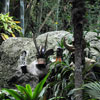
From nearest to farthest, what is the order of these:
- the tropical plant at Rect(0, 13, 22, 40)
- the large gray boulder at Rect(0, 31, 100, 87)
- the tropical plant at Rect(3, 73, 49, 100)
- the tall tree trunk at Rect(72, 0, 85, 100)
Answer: the tall tree trunk at Rect(72, 0, 85, 100) → the tropical plant at Rect(3, 73, 49, 100) → the large gray boulder at Rect(0, 31, 100, 87) → the tropical plant at Rect(0, 13, 22, 40)

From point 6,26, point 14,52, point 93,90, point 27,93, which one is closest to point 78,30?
point 93,90

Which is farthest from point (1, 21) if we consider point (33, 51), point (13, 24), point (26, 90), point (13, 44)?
point (26, 90)

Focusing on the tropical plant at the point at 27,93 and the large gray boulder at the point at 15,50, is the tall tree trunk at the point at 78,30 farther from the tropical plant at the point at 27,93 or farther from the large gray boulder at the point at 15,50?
the large gray boulder at the point at 15,50

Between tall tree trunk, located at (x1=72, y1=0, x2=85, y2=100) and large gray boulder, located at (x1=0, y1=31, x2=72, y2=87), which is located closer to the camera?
tall tree trunk, located at (x1=72, y1=0, x2=85, y2=100)

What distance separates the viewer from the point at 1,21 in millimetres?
7238

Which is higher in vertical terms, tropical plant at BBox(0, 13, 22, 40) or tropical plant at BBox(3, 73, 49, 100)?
tropical plant at BBox(0, 13, 22, 40)

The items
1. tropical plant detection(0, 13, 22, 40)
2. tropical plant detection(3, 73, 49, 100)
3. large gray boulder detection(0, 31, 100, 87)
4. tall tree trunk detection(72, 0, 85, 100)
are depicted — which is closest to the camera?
tall tree trunk detection(72, 0, 85, 100)

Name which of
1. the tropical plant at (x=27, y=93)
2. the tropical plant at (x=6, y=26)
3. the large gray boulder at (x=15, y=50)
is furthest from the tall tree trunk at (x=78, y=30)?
the tropical plant at (x=6, y=26)

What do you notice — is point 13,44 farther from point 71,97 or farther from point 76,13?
point 76,13

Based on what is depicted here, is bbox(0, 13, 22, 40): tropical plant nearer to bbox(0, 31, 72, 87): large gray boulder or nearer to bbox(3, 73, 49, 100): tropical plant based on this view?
bbox(0, 31, 72, 87): large gray boulder

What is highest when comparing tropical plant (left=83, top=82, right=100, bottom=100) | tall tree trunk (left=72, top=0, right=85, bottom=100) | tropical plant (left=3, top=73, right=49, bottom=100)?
tall tree trunk (left=72, top=0, right=85, bottom=100)

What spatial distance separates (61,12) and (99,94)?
7.38 m

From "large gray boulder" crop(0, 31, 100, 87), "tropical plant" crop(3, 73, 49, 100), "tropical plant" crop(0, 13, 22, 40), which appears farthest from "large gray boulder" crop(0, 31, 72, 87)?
"tropical plant" crop(0, 13, 22, 40)

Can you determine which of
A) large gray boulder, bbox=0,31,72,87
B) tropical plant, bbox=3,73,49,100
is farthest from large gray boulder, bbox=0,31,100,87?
tropical plant, bbox=3,73,49,100
